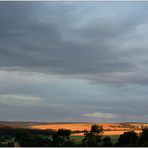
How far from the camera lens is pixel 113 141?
3622 inches

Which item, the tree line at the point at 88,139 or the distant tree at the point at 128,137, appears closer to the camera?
the tree line at the point at 88,139

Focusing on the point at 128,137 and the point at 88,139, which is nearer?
the point at 128,137

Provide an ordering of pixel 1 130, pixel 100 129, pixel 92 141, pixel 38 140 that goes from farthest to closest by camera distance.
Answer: pixel 100 129
pixel 92 141
pixel 1 130
pixel 38 140

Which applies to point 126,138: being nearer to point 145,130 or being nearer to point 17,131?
point 145,130

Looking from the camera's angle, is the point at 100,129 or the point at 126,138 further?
the point at 100,129

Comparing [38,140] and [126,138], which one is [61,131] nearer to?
[126,138]

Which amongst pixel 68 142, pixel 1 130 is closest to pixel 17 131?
pixel 1 130

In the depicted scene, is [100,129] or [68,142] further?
[100,129]

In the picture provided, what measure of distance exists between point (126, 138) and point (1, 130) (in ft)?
89.5

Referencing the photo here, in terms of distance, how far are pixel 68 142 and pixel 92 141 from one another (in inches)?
993

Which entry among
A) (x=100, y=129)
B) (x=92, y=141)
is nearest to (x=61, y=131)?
(x=92, y=141)

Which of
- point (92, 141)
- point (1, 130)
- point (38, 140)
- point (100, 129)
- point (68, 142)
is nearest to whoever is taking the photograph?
point (38, 140)

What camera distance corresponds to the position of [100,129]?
13088 centimetres

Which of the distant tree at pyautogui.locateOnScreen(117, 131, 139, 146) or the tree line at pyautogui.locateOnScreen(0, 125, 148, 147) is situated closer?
the tree line at pyautogui.locateOnScreen(0, 125, 148, 147)
